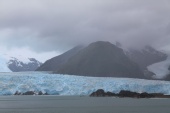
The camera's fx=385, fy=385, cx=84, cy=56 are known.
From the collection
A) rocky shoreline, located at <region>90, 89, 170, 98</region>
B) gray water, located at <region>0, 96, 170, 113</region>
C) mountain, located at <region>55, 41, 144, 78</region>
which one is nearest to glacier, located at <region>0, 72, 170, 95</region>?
rocky shoreline, located at <region>90, 89, 170, 98</region>

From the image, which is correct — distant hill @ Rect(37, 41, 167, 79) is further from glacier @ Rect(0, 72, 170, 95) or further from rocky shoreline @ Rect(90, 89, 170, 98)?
glacier @ Rect(0, 72, 170, 95)

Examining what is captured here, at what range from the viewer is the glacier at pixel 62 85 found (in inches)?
3391

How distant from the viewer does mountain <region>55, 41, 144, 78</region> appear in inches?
6993

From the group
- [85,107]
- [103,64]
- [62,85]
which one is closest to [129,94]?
[62,85]

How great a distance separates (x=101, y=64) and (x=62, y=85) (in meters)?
99.7

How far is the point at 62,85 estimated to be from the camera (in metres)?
87.9

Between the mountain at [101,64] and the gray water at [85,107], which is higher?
the mountain at [101,64]

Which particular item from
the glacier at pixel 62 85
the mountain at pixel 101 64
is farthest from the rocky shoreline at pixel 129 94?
the mountain at pixel 101 64

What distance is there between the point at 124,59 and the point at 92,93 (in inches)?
3689

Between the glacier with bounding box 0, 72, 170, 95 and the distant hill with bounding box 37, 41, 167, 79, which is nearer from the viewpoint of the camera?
the glacier with bounding box 0, 72, 170, 95

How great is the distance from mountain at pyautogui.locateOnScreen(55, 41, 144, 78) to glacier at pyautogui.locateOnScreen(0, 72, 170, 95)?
80142mm

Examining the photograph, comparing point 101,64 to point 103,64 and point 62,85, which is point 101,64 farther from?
point 62,85

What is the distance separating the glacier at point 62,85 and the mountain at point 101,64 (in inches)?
3155

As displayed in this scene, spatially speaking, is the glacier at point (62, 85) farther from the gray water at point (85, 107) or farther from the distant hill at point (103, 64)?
the distant hill at point (103, 64)
